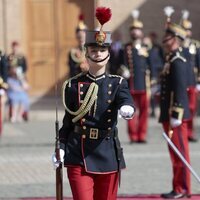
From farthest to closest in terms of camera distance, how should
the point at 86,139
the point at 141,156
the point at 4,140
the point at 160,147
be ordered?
the point at 4,140 < the point at 160,147 < the point at 141,156 < the point at 86,139

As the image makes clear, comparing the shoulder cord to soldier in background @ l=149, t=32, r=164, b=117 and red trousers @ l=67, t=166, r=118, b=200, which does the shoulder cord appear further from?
soldier in background @ l=149, t=32, r=164, b=117

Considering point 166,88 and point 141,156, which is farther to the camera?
point 141,156

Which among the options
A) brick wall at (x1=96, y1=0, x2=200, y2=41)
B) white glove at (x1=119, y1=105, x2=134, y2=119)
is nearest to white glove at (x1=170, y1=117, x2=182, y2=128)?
white glove at (x1=119, y1=105, x2=134, y2=119)

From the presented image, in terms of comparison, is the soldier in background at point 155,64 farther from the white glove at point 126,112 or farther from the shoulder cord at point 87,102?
the white glove at point 126,112

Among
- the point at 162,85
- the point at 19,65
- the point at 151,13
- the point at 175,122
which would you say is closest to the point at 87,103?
the point at 175,122

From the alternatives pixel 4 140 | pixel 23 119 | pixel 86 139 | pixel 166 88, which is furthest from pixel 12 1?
pixel 86 139

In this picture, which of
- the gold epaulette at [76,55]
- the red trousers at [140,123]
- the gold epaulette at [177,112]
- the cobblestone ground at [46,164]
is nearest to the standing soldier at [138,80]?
the red trousers at [140,123]

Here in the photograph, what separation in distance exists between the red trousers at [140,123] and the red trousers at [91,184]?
6.99 meters

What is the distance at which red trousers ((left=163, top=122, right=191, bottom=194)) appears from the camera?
888cm

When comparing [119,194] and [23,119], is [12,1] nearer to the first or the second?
[23,119]

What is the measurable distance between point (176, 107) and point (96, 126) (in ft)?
8.10

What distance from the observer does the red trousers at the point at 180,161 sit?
8875mm

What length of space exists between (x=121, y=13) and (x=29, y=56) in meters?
2.29

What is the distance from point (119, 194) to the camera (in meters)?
9.21
